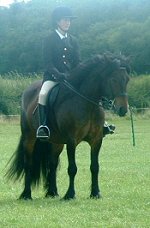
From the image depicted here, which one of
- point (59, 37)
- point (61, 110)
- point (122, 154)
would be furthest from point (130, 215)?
point (122, 154)

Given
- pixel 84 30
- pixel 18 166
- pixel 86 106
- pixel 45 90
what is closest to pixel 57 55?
pixel 45 90

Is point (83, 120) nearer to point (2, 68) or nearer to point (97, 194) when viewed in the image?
point (97, 194)

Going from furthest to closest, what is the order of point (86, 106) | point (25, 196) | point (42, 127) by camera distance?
point (25, 196) → point (42, 127) → point (86, 106)

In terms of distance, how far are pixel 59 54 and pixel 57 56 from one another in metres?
0.05

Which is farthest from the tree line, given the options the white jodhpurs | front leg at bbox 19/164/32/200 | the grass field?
the white jodhpurs

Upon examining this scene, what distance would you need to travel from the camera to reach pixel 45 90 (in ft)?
36.3

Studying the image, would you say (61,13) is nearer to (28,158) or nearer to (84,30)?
(28,158)

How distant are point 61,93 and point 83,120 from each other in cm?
68

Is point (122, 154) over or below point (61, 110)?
below

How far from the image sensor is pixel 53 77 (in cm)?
1108

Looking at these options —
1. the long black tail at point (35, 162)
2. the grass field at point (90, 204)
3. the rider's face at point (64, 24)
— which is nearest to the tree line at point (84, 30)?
the grass field at point (90, 204)

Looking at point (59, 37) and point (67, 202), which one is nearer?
point (67, 202)

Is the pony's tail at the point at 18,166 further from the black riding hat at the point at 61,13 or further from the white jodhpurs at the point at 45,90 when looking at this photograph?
the black riding hat at the point at 61,13

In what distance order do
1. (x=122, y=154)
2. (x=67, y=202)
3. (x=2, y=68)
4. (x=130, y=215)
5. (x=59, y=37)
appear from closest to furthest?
(x=130, y=215)
(x=67, y=202)
(x=59, y=37)
(x=122, y=154)
(x=2, y=68)
